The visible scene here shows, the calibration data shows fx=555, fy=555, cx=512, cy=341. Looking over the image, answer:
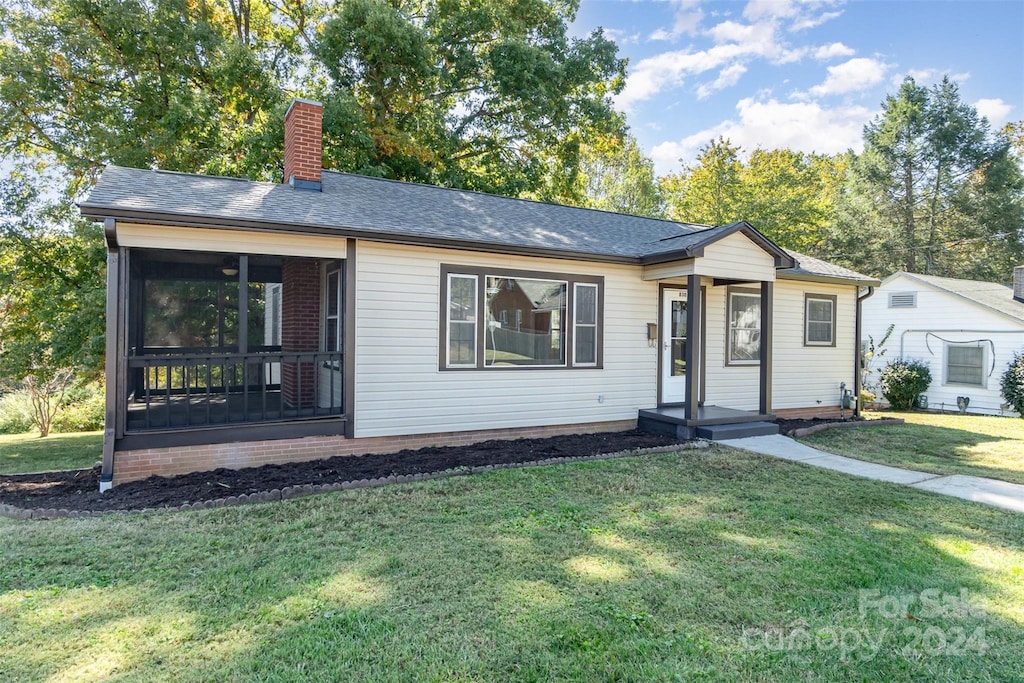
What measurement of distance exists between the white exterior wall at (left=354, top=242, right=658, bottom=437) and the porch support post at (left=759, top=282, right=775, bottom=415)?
183cm

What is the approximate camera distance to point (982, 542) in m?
4.26

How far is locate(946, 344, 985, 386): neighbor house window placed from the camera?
1407 centimetres

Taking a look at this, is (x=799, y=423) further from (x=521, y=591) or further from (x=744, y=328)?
(x=521, y=591)

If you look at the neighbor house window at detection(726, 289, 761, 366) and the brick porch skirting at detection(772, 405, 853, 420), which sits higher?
the neighbor house window at detection(726, 289, 761, 366)

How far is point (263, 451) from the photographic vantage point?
6.48 meters

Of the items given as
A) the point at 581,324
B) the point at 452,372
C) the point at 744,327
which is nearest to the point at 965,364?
the point at 744,327

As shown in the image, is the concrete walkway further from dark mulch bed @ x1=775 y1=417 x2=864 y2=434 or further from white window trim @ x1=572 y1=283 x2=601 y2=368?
white window trim @ x1=572 y1=283 x2=601 y2=368

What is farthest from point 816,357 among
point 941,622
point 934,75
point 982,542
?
point 934,75

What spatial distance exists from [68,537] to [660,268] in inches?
302

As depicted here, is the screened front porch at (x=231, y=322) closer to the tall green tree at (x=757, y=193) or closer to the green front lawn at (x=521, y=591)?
the green front lawn at (x=521, y=591)

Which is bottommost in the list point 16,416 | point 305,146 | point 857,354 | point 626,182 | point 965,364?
point 16,416

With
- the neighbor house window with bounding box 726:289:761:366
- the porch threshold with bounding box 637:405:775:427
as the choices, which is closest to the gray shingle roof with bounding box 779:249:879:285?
the neighbor house window with bounding box 726:289:761:366

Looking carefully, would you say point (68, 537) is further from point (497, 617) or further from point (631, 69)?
point (631, 69)

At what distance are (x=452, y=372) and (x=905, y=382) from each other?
13.4 metres
